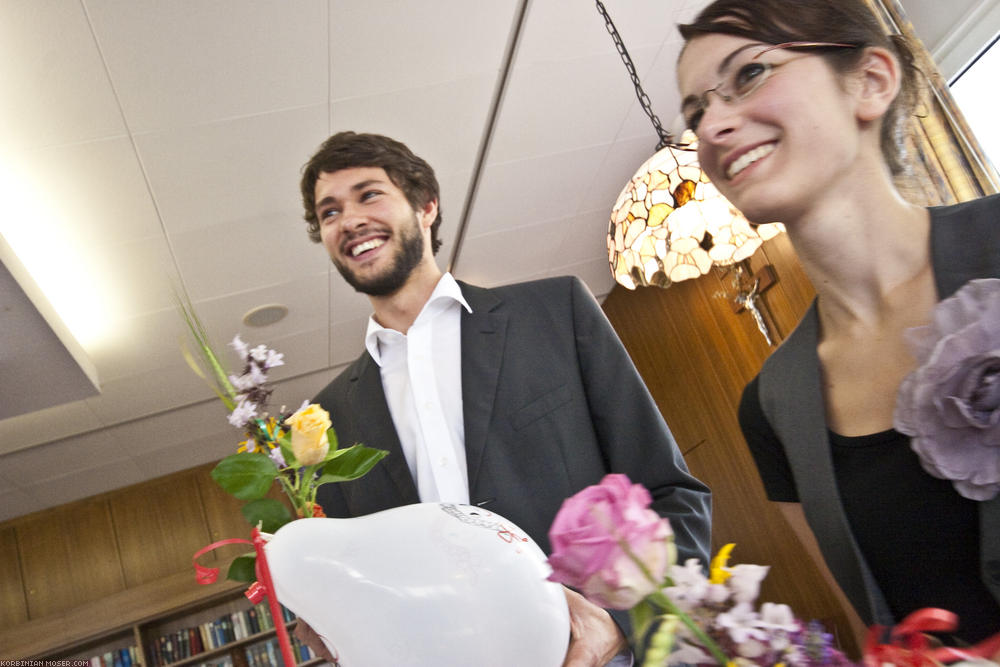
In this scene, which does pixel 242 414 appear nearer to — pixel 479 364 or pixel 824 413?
pixel 479 364

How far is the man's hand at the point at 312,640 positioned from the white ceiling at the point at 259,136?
2414 millimetres

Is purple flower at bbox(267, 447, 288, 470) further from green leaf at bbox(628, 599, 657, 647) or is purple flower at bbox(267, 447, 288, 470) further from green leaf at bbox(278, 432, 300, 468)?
green leaf at bbox(628, 599, 657, 647)

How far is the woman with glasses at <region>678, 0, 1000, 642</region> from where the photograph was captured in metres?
0.75

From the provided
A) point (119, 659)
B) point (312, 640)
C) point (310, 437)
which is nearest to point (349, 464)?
point (310, 437)

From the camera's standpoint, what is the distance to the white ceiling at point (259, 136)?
2.75 meters

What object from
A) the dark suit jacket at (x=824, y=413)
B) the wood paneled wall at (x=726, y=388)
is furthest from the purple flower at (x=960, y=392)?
the wood paneled wall at (x=726, y=388)

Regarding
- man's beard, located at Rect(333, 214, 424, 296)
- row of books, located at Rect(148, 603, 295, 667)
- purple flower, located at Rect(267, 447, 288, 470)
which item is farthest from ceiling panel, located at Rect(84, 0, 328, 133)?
row of books, located at Rect(148, 603, 295, 667)

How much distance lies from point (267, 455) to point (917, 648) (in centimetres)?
62

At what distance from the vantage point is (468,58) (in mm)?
3256

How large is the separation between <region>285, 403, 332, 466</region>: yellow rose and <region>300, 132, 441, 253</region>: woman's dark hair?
0.64 m

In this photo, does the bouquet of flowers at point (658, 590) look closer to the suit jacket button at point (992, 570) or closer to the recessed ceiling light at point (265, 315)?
the suit jacket button at point (992, 570)

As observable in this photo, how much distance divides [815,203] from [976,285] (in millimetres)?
211

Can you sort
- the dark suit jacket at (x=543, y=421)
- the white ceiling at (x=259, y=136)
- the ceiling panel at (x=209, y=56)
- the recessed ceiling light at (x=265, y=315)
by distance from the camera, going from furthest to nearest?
the recessed ceiling light at (x=265, y=315) → the white ceiling at (x=259, y=136) → the ceiling panel at (x=209, y=56) → the dark suit jacket at (x=543, y=421)

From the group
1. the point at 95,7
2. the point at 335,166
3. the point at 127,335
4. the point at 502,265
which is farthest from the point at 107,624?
the point at 335,166
